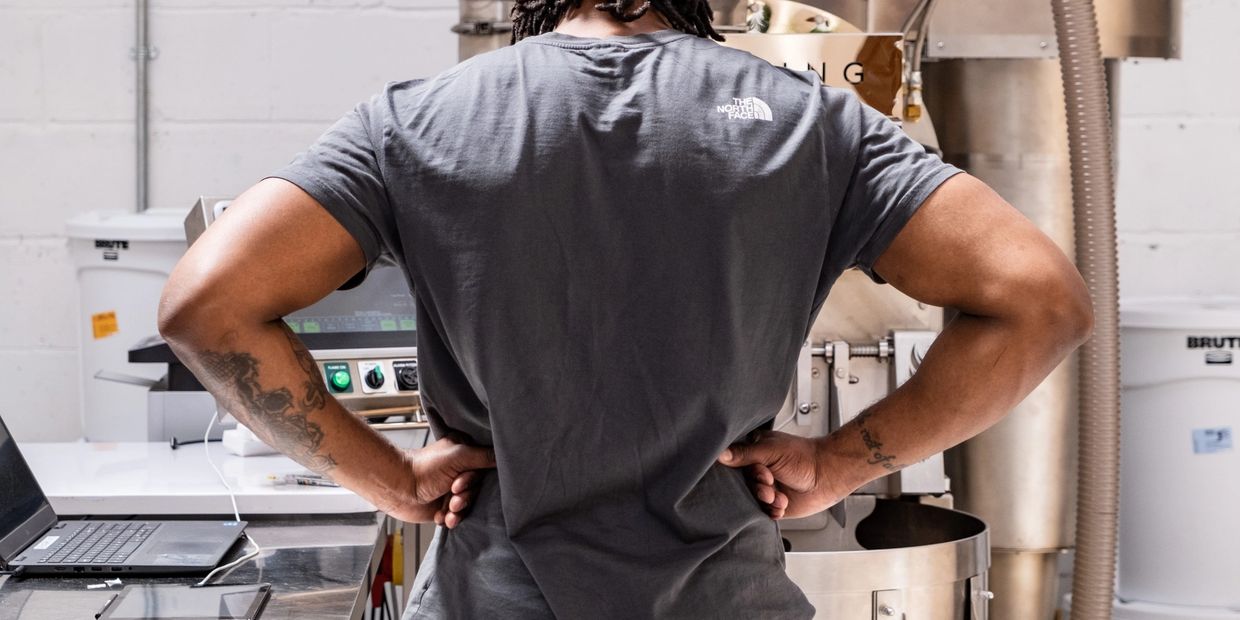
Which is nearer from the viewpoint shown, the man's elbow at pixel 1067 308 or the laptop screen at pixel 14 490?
the man's elbow at pixel 1067 308

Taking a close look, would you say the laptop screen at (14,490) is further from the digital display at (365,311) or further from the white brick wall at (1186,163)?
the white brick wall at (1186,163)

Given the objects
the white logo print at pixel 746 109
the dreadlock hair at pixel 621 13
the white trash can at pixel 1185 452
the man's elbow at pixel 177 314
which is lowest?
the white trash can at pixel 1185 452

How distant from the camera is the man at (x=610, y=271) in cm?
92

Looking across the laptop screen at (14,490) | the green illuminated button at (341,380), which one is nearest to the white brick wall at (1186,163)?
the green illuminated button at (341,380)

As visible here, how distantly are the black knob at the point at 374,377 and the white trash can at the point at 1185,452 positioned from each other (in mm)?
1457

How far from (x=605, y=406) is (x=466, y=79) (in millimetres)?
279

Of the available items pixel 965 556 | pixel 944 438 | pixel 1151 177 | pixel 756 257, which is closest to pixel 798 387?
pixel 965 556

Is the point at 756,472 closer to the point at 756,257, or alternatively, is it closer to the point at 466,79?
the point at 756,257

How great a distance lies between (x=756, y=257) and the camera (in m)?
0.94

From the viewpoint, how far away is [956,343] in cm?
105

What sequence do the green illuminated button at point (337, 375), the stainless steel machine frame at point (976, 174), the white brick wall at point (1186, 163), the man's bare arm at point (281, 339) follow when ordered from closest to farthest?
the man's bare arm at point (281, 339) < the stainless steel machine frame at point (976, 174) < the green illuminated button at point (337, 375) < the white brick wall at point (1186, 163)

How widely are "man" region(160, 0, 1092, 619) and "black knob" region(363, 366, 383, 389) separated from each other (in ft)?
2.96

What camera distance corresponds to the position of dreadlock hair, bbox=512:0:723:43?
1.01m

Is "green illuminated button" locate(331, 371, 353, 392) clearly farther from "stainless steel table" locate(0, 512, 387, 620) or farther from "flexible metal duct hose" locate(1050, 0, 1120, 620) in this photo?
"flexible metal duct hose" locate(1050, 0, 1120, 620)
